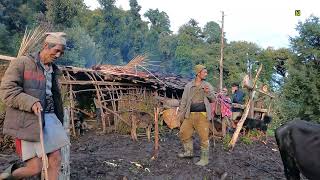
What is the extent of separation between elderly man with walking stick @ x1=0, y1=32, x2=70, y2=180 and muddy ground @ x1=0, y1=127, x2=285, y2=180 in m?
2.58

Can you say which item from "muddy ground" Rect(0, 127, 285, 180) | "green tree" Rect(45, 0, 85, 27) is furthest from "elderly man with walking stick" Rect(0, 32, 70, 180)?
"green tree" Rect(45, 0, 85, 27)

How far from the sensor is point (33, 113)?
4.27 metres

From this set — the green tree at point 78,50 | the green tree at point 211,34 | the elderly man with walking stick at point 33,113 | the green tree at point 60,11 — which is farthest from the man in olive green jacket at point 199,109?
the green tree at point 211,34

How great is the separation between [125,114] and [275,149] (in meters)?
5.31

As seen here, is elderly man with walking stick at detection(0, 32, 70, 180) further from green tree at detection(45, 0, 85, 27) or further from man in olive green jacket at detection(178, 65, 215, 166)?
green tree at detection(45, 0, 85, 27)

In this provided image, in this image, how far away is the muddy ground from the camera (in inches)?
315

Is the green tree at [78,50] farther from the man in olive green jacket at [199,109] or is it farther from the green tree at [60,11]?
the man in olive green jacket at [199,109]

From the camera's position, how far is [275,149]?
1387cm

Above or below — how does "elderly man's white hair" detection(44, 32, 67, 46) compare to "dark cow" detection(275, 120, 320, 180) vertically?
above

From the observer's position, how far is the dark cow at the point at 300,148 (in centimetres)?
547

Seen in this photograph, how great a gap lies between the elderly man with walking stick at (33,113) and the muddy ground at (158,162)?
2.58 meters

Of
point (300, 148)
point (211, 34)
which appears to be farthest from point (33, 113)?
point (211, 34)

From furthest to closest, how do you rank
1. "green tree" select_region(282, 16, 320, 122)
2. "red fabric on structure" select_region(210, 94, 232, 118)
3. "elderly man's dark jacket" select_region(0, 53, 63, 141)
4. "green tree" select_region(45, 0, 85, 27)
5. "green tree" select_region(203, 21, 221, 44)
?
"green tree" select_region(203, 21, 221, 44)
"green tree" select_region(45, 0, 85, 27)
"green tree" select_region(282, 16, 320, 122)
"red fabric on structure" select_region(210, 94, 232, 118)
"elderly man's dark jacket" select_region(0, 53, 63, 141)

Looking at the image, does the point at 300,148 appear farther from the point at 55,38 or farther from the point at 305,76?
the point at 305,76
